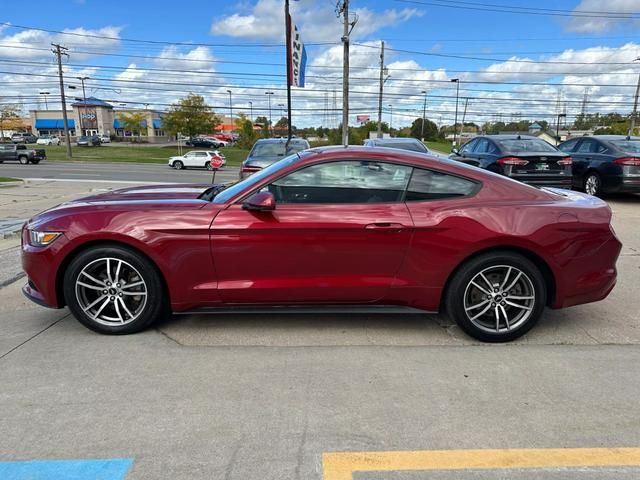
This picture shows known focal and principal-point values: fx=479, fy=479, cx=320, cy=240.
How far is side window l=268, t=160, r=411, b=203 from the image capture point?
3766mm

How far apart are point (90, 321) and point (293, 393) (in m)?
1.88

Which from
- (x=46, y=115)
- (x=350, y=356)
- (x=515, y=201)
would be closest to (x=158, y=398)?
(x=350, y=356)

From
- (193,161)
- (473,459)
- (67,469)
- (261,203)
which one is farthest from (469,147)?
(193,161)

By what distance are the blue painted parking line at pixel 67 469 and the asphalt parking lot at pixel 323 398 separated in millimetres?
19

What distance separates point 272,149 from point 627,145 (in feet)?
26.8

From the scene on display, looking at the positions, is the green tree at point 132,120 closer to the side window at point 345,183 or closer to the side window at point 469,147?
the side window at point 469,147

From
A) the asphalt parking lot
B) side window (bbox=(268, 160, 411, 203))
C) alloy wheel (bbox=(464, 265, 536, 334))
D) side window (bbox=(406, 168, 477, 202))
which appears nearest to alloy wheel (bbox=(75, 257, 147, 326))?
the asphalt parking lot

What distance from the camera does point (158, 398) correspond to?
2979mm

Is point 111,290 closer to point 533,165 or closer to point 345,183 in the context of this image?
point 345,183

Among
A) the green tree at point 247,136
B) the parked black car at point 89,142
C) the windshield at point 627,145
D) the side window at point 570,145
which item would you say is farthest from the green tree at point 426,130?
the windshield at point 627,145

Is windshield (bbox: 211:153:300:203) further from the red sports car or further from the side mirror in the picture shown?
the side mirror

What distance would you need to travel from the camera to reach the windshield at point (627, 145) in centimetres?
1057

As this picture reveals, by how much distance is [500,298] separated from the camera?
3.79m

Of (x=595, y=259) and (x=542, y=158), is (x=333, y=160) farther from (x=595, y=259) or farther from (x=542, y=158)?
(x=542, y=158)
